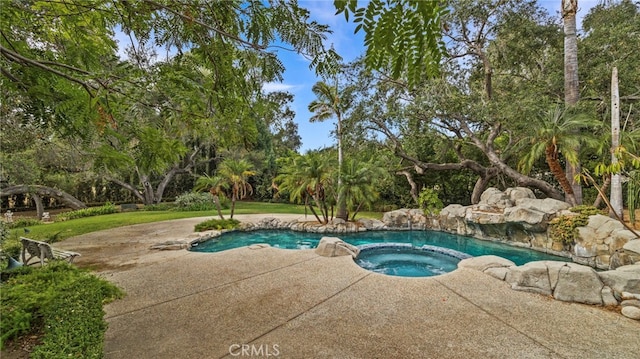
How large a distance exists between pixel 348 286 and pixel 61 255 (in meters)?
5.60

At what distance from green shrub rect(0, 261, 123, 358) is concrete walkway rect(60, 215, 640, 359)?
62 cm

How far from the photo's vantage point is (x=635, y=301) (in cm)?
350

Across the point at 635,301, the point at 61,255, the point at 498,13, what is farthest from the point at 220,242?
the point at 498,13

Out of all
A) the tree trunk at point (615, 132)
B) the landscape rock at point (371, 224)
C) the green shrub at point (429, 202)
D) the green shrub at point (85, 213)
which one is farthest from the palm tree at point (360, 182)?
the green shrub at point (85, 213)

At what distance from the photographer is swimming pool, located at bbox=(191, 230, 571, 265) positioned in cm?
814

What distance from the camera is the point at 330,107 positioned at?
1230 cm

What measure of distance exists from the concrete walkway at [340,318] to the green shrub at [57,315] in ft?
2.05

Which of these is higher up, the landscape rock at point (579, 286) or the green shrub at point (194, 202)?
the green shrub at point (194, 202)

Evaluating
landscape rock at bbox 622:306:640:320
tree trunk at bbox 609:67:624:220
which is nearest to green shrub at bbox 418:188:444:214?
tree trunk at bbox 609:67:624:220

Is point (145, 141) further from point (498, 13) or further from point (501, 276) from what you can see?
point (498, 13)

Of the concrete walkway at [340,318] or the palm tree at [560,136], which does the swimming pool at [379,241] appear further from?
the concrete walkway at [340,318]

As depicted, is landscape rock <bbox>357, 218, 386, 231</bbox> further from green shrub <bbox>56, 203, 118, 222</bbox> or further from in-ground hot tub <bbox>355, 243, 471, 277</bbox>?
green shrub <bbox>56, 203, 118, 222</bbox>

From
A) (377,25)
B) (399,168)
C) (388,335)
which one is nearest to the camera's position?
(377,25)

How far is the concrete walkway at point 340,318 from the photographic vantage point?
8.91 feet
